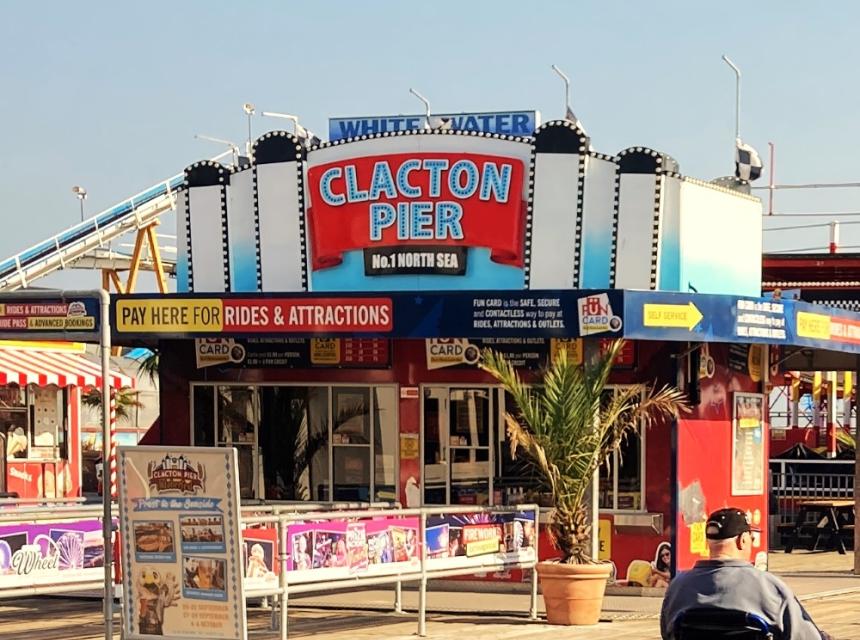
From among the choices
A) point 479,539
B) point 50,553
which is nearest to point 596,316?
point 479,539

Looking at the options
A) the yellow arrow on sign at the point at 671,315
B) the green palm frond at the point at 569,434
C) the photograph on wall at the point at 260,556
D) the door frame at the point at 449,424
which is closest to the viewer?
the photograph on wall at the point at 260,556

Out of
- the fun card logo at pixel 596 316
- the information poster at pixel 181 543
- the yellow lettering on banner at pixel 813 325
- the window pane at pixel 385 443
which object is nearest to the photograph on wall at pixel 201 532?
the information poster at pixel 181 543

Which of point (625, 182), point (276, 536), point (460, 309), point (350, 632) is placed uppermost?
point (625, 182)

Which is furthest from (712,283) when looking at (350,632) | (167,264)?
(167,264)

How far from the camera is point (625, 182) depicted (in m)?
20.9

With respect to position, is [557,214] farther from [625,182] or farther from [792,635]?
[792,635]

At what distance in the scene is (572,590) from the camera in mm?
17734

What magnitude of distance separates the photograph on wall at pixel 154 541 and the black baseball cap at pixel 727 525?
6.88 meters

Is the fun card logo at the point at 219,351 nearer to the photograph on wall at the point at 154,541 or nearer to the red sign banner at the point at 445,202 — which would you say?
the red sign banner at the point at 445,202

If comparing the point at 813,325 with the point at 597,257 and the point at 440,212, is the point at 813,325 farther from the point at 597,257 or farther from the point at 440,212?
the point at 440,212

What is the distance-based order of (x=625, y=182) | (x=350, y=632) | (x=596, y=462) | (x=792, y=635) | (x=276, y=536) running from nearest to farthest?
(x=792, y=635) < (x=276, y=536) < (x=350, y=632) < (x=596, y=462) < (x=625, y=182)

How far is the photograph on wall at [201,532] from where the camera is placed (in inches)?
536

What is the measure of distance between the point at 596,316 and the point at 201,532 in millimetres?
6458

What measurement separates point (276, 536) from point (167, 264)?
168 ft
